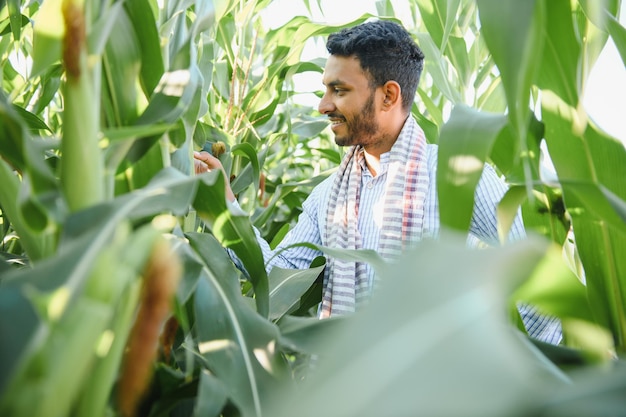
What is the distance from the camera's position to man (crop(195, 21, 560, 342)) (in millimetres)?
1140

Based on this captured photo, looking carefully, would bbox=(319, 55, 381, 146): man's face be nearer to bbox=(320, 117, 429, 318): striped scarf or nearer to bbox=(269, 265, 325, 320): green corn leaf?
bbox=(320, 117, 429, 318): striped scarf

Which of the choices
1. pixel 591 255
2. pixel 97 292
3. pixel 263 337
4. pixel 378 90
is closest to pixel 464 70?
pixel 378 90

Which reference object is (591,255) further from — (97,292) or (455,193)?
(97,292)

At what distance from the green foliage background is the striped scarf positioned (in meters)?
0.46

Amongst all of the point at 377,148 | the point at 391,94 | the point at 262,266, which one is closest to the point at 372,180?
the point at 377,148

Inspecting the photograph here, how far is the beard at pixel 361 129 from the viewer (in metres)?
1.40

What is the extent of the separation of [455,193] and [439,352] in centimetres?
25

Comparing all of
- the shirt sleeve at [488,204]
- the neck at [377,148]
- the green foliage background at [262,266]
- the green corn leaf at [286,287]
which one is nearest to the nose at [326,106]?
the neck at [377,148]

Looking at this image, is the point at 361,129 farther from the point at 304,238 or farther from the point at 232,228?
the point at 232,228

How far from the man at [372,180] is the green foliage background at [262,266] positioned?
455 millimetres

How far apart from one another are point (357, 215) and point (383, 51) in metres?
0.46

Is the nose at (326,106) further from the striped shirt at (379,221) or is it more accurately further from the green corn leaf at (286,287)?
the green corn leaf at (286,287)

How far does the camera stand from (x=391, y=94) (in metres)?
1.50

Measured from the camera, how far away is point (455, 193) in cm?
45
